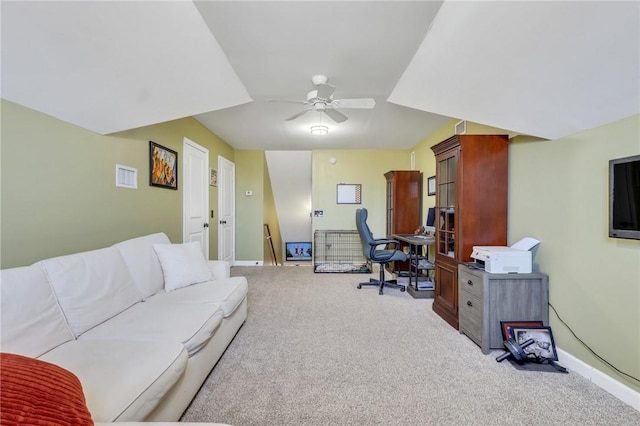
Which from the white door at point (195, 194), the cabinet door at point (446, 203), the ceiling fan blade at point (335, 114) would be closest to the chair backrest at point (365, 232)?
the cabinet door at point (446, 203)

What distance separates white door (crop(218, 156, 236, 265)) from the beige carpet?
259 cm

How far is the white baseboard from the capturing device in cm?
166

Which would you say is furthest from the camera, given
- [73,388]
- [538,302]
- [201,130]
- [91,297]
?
[201,130]

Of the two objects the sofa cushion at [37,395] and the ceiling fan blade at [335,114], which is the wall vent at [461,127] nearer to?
the ceiling fan blade at [335,114]

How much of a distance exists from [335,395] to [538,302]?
5.98ft

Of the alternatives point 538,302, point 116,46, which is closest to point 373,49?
point 116,46

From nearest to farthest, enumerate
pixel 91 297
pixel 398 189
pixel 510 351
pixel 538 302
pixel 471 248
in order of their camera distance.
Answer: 1. pixel 91 297
2. pixel 510 351
3. pixel 538 302
4. pixel 471 248
5. pixel 398 189

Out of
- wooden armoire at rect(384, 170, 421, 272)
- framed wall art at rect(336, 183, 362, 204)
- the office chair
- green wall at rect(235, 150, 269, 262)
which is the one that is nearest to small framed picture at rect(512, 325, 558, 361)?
the office chair

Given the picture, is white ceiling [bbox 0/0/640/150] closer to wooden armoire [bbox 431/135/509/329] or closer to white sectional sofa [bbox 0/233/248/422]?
wooden armoire [bbox 431/135/509/329]

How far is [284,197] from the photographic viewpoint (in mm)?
7328

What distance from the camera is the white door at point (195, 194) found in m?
3.84

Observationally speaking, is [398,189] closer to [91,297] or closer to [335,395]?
[335,395]

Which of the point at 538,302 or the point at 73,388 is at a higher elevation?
the point at 73,388

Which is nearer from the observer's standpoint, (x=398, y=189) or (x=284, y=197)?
(x=398, y=189)
